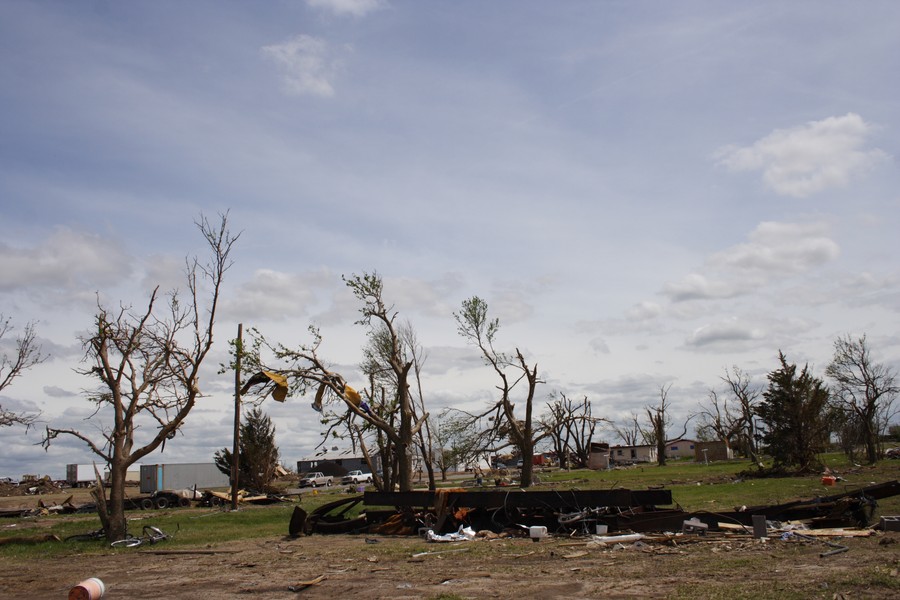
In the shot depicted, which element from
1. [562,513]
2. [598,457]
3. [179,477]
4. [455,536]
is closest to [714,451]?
[598,457]

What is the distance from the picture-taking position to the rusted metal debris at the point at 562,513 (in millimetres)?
13234

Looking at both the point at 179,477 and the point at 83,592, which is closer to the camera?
the point at 83,592

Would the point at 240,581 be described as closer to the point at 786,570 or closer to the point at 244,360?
the point at 786,570

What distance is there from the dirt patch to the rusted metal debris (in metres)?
1.24

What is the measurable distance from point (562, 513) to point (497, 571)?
484 centimetres

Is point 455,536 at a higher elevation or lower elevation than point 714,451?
higher

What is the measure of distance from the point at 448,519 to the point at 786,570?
840 cm

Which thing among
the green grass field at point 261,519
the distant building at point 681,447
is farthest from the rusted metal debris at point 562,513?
the distant building at point 681,447

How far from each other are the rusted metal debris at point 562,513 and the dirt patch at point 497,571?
1244 mm

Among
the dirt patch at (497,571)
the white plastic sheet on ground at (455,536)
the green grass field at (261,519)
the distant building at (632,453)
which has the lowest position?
the distant building at (632,453)

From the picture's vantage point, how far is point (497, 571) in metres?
10.3

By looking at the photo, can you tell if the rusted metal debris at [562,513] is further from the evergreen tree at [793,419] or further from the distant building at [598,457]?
the distant building at [598,457]

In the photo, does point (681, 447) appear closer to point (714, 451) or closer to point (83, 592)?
point (714, 451)

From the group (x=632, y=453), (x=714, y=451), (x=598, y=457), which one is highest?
(x=714, y=451)
